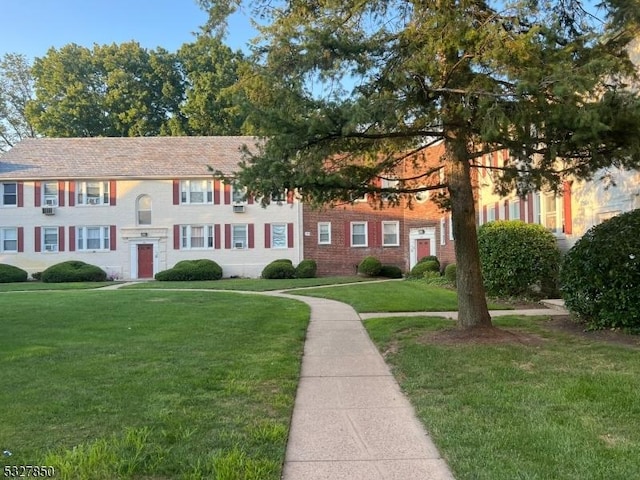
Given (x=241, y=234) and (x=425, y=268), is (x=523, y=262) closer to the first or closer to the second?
(x=425, y=268)

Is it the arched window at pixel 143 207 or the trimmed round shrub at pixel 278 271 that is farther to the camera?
the arched window at pixel 143 207

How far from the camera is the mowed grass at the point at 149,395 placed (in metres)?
3.91

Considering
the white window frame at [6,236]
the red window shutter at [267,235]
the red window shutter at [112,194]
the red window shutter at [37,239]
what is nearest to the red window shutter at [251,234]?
the red window shutter at [267,235]

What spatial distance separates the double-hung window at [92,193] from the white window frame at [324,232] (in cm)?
1282

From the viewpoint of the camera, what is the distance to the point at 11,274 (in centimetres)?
2958

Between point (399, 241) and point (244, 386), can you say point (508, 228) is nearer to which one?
point (244, 386)

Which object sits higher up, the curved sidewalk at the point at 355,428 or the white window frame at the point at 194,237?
the white window frame at the point at 194,237

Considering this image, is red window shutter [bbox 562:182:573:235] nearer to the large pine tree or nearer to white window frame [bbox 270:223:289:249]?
the large pine tree

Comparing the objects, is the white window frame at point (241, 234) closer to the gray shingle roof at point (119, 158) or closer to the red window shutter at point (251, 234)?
the red window shutter at point (251, 234)

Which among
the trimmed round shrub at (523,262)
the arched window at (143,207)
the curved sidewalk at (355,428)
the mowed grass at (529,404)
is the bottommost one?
the curved sidewalk at (355,428)

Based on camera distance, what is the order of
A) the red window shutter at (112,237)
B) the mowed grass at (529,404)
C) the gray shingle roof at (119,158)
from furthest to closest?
the red window shutter at (112,237) < the gray shingle roof at (119,158) < the mowed grass at (529,404)

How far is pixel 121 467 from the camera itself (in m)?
3.76

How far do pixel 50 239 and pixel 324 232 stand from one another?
1624 cm

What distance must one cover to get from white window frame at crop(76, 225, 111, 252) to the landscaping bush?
4.76 m
